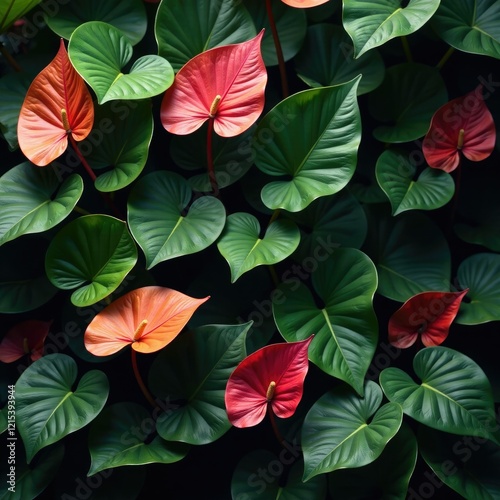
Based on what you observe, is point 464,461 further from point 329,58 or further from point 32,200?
point 32,200

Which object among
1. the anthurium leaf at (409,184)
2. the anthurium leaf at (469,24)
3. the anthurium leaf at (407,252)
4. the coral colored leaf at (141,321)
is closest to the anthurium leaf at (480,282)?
the anthurium leaf at (407,252)

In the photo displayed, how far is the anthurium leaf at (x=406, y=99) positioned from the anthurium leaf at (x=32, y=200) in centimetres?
59

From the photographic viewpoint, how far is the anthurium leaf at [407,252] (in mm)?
1191

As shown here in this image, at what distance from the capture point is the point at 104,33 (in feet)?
3.73

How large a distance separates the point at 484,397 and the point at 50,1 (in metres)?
1.07

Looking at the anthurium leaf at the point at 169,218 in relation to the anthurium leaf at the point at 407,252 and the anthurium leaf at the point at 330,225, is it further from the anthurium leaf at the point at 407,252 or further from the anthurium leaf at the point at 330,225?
the anthurium leaf at the point at 407,252

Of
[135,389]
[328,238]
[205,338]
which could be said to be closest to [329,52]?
[328,238]

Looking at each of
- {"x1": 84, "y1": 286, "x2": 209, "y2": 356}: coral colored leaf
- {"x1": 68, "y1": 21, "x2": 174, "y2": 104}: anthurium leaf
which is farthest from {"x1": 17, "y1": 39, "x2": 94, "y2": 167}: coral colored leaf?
{"x1": 84, "y1": 286, "x2": 209, "y2": 356}: coral colored leaf

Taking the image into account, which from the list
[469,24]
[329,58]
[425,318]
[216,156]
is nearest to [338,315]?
[425,318]

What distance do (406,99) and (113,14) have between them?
1.96 ft

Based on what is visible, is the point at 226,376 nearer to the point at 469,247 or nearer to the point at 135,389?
the point at 135,389

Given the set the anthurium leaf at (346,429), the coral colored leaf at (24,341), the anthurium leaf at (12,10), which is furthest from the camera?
the coral colored leaf at (24,341)

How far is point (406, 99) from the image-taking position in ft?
4.10

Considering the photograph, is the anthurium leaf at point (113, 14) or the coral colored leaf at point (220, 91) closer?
the coral colored leaf at point (220, 91)
